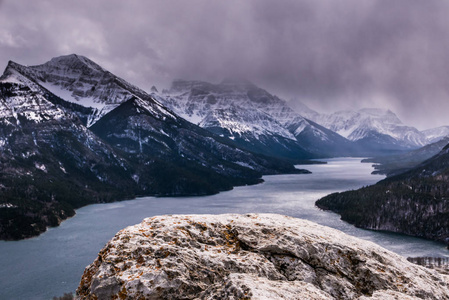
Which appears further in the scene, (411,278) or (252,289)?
(411,278)

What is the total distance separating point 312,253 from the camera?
40.0ft

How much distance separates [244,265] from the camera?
1102cm

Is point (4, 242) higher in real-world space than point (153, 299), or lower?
lower

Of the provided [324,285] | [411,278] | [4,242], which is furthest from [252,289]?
[4,242]

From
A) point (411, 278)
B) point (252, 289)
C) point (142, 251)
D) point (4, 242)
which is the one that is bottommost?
point (4, 242)

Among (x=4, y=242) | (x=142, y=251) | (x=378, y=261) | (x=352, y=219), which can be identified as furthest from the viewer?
(x=352, y=219)

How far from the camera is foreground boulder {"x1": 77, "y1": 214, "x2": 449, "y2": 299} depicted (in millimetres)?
9805

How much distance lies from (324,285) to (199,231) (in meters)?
4.74

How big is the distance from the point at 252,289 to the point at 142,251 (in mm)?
3800

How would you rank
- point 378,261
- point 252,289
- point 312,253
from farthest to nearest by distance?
1. point 378,261
2. point 312,253
3. point 252,289

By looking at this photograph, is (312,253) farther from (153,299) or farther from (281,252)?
(153,299)

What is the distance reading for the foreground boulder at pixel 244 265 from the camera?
32.2 feet

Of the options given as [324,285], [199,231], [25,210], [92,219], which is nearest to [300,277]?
[324,285]

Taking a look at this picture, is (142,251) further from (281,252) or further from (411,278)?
(411,278)
